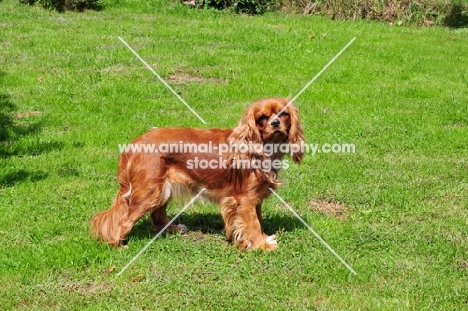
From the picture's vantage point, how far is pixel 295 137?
578 centimetres

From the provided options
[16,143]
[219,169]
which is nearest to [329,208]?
[219,169]

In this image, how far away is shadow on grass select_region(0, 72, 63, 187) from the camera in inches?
294

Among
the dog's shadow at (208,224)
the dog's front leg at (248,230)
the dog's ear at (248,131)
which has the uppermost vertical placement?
the dog's ear at (248,131)

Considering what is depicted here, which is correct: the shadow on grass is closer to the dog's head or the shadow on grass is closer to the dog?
the dog

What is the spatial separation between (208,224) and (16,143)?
3.40 m

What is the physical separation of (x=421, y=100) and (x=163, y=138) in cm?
653

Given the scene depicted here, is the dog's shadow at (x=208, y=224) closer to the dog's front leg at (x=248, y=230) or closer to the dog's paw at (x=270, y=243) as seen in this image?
the dog's paw at (x=270, y=243)

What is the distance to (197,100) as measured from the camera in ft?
34.0

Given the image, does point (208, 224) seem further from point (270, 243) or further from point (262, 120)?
point (262, 120)

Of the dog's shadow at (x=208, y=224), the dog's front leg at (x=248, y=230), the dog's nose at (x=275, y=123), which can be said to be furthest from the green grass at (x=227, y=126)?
the dog's nose at (x=275, y=123)

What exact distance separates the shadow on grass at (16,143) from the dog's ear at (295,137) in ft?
10.9

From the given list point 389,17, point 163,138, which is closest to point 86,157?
point 163,138

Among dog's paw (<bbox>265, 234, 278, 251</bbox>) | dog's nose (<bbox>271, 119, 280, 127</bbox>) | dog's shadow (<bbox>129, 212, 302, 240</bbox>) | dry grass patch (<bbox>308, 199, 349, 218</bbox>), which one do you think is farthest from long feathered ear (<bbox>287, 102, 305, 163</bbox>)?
dry grass patch (<bbox>308, 199, 349, 218</bbox>)

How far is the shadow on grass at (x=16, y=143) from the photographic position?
747cm
